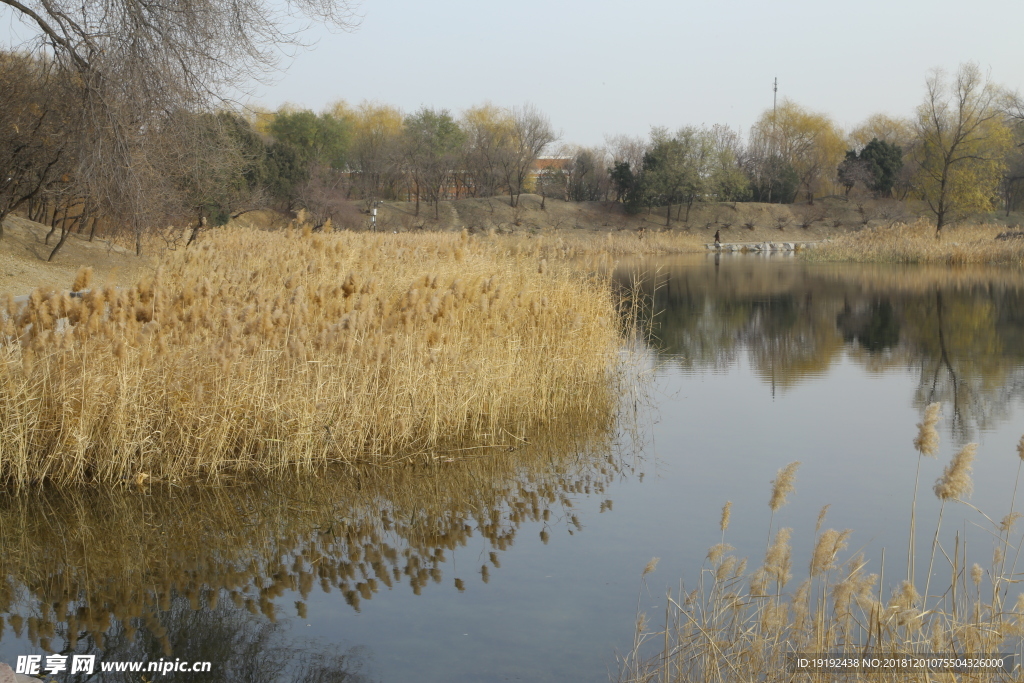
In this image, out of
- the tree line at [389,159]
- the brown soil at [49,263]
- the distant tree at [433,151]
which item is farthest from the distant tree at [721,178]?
the brown soil at [49,263]

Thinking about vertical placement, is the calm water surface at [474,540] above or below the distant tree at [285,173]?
below

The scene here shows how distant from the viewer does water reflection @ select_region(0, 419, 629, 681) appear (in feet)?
14.2

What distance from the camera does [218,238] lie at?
20.1m

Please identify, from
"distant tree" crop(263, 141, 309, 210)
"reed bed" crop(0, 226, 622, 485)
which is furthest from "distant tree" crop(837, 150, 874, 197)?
"reed bed" crop(0, 226, 622, 485)

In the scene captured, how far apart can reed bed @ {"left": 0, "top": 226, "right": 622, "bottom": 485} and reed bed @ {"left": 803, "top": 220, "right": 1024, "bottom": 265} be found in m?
23.9

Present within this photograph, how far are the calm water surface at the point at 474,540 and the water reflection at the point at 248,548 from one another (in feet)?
0.05

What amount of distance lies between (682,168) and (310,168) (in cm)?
2184

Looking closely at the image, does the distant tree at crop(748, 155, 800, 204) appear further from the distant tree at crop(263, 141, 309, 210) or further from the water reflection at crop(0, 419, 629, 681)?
the water reflection at crop(0, 419, 629, 681)

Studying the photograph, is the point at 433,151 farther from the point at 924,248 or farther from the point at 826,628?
the point at 826,628

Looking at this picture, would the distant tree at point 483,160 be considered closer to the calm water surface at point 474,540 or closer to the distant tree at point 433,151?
the distant tree at point 433,151

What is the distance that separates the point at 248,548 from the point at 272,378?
1.79 meters

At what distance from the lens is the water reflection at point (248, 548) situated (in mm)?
4332

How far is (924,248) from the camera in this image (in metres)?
30.5

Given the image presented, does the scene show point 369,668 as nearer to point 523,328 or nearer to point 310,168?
point 523,328
